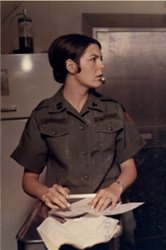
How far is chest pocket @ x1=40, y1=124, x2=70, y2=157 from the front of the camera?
0.84 metres

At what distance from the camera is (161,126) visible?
111cm

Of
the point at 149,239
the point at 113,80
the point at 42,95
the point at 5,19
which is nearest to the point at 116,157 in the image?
the point at 149,239

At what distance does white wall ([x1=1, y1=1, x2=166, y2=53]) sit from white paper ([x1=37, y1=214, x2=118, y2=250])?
0.86 m

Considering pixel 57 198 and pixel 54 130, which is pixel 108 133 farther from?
pixel 57 198

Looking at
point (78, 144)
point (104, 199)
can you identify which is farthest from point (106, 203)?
point (78, 144)

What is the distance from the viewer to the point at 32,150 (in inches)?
33.3

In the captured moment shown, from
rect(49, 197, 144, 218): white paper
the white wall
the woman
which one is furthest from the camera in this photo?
the white wall

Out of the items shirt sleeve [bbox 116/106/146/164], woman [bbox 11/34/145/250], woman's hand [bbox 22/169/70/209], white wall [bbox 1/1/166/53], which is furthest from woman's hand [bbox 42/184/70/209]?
white wall [bbox 1/1/166/53]

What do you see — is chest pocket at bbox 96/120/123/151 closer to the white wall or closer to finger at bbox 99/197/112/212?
finger at bbox 99/197/112/212

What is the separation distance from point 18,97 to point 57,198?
0.88m

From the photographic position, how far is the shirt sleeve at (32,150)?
846 mm

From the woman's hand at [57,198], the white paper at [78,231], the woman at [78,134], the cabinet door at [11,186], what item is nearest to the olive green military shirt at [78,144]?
the woman at [78,134]

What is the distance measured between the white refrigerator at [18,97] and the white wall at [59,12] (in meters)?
0.13

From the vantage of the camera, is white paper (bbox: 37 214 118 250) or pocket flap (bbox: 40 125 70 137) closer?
white paper (bbox: 37 214 118 250)
